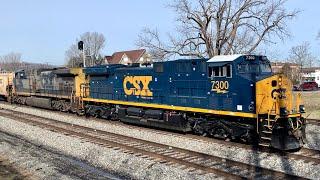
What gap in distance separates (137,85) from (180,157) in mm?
8112

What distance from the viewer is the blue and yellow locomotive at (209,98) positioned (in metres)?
14.0

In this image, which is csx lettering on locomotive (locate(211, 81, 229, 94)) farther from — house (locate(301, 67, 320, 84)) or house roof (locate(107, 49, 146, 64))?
house (locate(301, 67, 320, 84))

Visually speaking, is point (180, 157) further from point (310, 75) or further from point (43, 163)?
point (310, 75)

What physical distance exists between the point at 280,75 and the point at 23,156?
927cm

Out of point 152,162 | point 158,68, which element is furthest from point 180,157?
point 158,68

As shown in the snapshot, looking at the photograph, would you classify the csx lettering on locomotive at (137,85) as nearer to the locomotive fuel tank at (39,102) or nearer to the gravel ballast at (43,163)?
the gravel ballast at (43,163)

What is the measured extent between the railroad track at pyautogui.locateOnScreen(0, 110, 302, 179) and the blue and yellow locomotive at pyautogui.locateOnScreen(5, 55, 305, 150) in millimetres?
2264

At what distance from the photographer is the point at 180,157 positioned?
13188mm

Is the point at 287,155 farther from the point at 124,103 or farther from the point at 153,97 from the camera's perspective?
the point at 124,103

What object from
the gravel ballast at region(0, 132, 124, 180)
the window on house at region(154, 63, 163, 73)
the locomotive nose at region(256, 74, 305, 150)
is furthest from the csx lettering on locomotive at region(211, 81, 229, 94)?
the gravel ballast at region(0, 132, 124, 180)

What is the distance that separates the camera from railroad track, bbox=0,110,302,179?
10805 mm

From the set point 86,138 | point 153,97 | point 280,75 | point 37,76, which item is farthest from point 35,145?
point 37,76

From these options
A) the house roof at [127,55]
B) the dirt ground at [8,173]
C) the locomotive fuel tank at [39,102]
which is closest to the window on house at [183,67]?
the dirt ground at [8,173]

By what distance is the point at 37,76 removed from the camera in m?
33.1
